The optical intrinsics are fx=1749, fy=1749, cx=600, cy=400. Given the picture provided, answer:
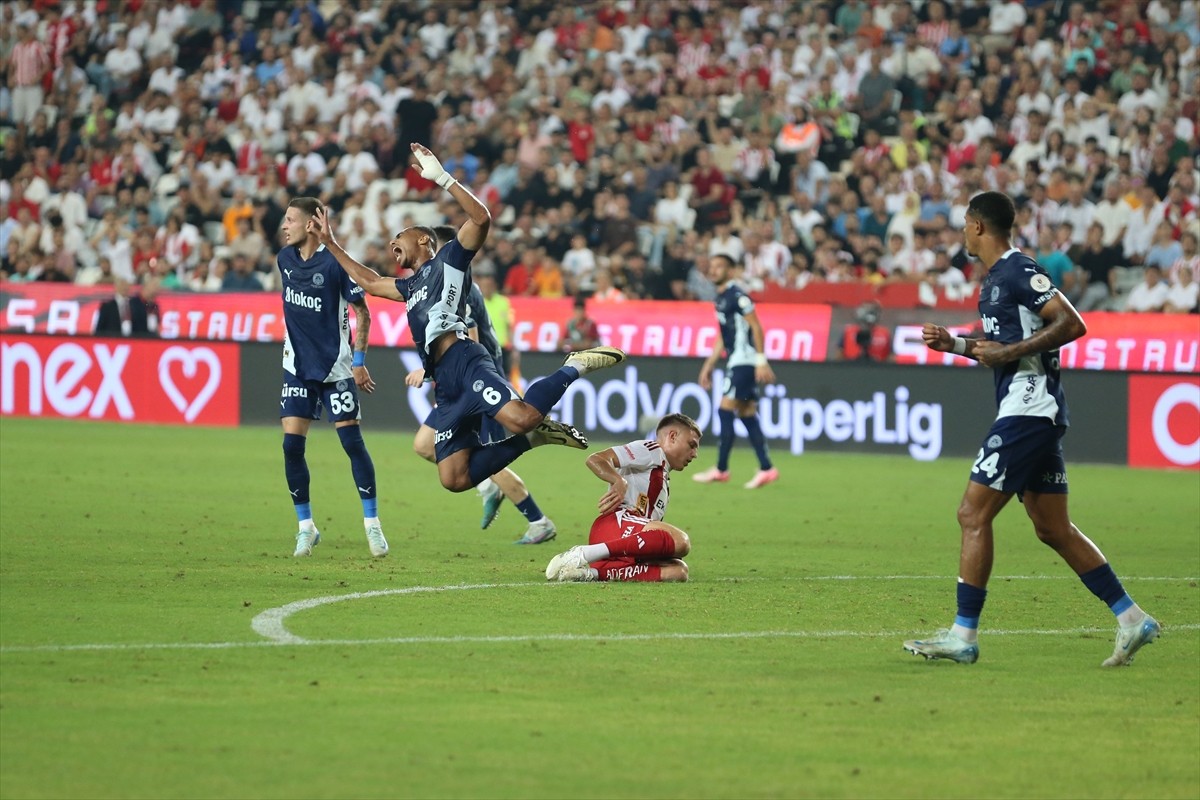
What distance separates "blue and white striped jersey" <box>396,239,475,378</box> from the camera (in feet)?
35.3

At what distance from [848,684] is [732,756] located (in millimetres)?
1481

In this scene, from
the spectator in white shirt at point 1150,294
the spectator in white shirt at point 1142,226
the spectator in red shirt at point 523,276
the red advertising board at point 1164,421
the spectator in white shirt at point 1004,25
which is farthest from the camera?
the spectator in white shirt at point 1004,25

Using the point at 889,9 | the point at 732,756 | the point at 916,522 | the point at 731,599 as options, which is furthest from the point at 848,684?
the point at 889,9

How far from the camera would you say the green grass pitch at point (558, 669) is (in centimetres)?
598

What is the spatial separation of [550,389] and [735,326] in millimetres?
7959

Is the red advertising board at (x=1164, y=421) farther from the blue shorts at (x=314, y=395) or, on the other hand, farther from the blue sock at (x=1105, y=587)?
the blue sock at (x=1105, y=587)

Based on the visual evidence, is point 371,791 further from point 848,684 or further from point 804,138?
point 804,138

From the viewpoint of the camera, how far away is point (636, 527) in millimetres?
10414

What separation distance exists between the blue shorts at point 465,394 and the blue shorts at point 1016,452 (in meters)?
3.49

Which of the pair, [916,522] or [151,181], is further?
[151,181]

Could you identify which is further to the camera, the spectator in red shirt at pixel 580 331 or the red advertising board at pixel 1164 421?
the spectator in red shirt at pixel 580 331

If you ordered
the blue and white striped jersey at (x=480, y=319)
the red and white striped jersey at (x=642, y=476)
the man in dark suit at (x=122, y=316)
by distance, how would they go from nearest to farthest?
the red and white striped jersey at (x=642, y=476) → the blue and white striped jersey at (x=480, y=319) → the man in dark suit at (x=122, y=316)

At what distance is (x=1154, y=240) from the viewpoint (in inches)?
893

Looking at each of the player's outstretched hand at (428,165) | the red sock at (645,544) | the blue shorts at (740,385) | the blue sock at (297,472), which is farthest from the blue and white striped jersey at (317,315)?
the blue shorts at (740,385)
